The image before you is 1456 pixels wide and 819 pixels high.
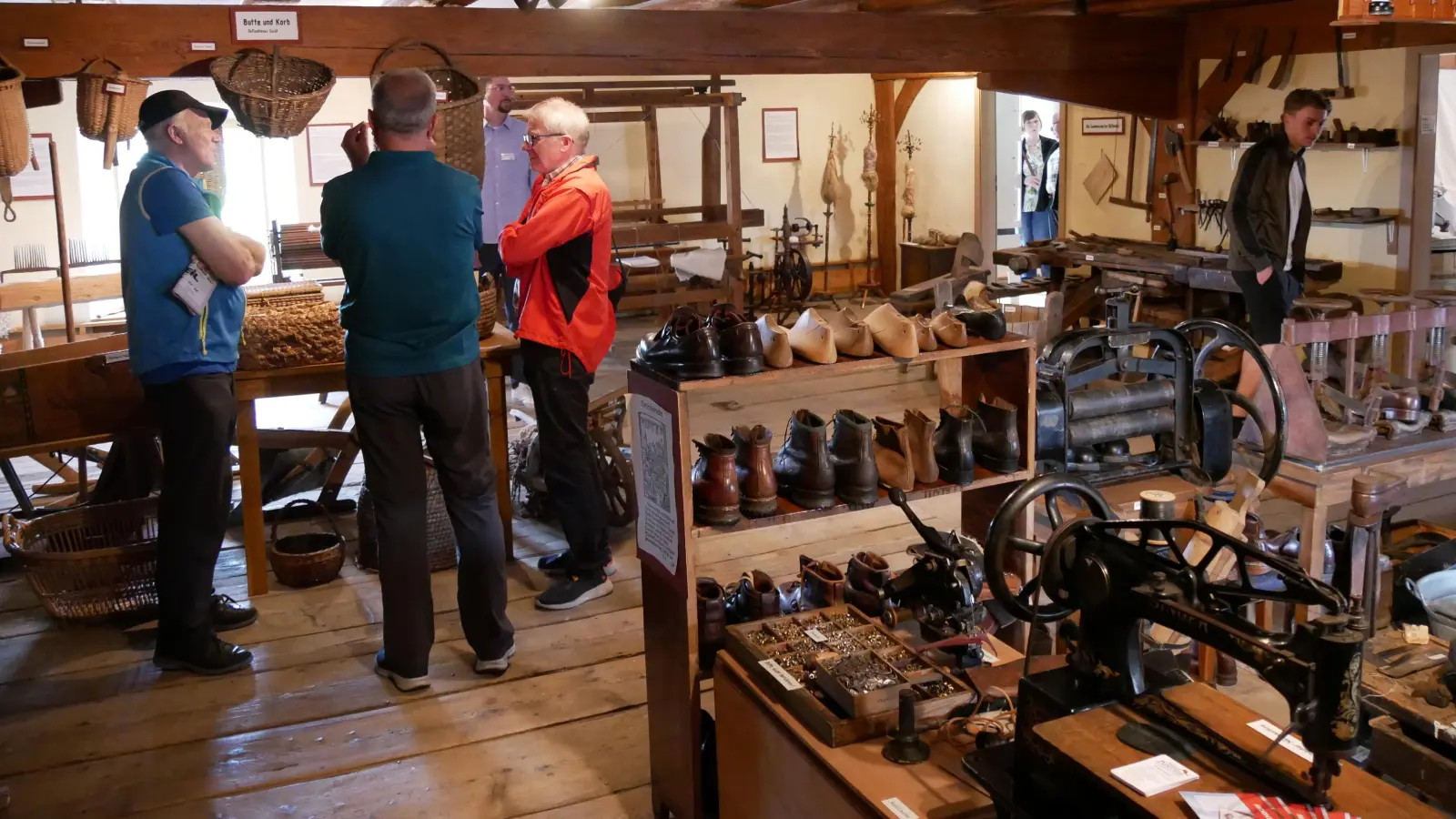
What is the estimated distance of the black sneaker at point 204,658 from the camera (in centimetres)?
388

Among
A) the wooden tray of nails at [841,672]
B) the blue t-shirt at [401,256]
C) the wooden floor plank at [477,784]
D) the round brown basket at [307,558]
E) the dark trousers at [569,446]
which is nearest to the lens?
the wooden tray of nails at [841,672]

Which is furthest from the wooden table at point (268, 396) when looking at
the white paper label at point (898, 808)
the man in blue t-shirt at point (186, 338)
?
the white paper label at point (898, 808)

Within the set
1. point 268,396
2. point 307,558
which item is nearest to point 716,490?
point 268,396

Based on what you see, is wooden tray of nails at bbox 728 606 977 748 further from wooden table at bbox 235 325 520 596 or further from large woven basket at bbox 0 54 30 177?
Result: large woven basket at bbox 0 54 30 177

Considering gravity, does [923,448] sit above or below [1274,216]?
below

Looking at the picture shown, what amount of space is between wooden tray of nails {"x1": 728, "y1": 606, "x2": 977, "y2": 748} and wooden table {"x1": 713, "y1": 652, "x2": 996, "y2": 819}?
0.03m

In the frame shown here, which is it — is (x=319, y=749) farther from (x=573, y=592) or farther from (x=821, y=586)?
(x=821, y=586)

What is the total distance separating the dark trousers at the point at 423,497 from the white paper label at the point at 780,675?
143 cm

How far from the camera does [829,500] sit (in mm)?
2730

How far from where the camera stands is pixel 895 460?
279cm

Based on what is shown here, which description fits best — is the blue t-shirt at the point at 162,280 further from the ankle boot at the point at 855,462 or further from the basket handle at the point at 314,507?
the ankle boot at the point at 855,462

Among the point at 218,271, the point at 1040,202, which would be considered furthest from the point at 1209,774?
the point at 1040,202

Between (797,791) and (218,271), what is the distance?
2374 millimetres

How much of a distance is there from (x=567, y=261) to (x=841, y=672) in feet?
6.65
